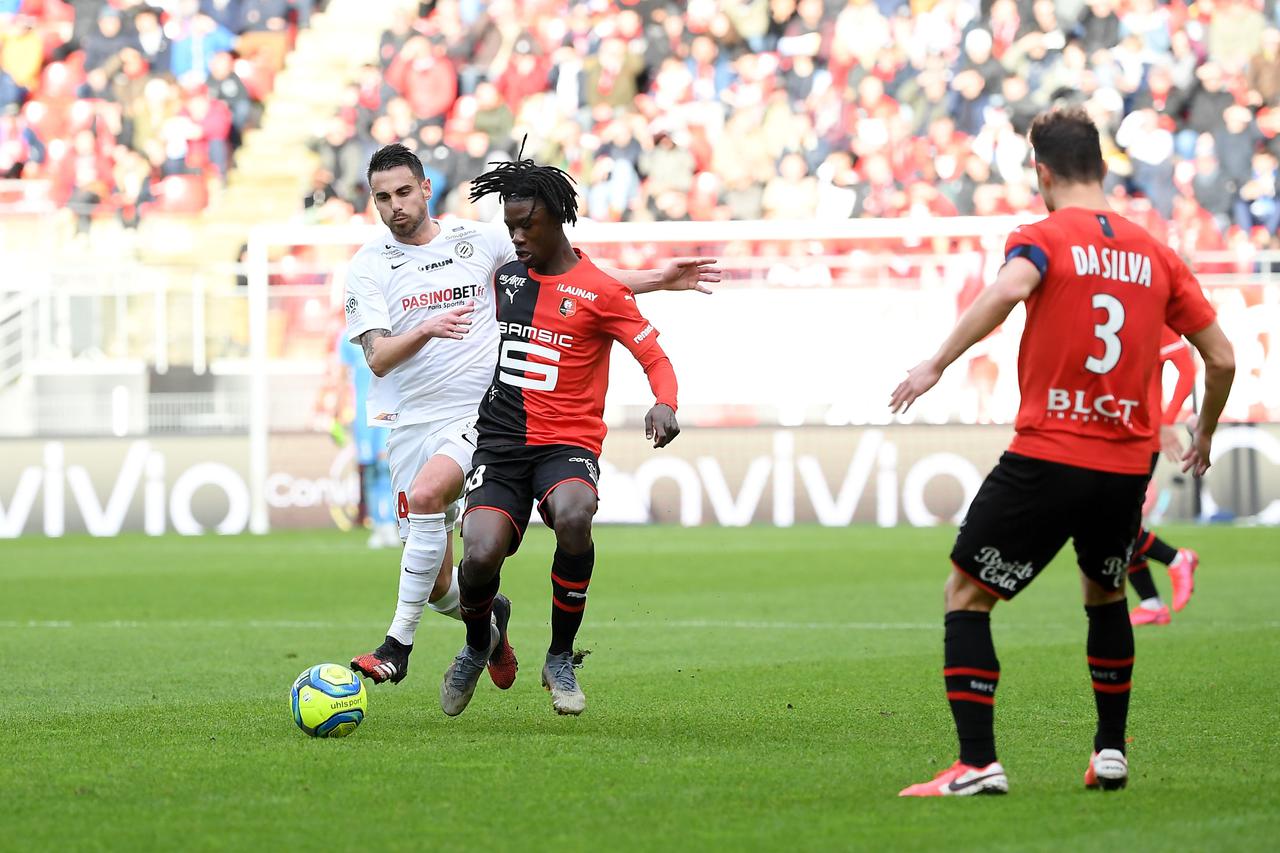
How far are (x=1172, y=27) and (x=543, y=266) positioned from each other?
17657 mm

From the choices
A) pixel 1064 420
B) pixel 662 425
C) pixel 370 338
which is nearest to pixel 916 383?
pixel 1064 420

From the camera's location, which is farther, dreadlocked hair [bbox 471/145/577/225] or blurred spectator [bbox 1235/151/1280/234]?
blurred spectator [bbox 1235/151/1280/234]

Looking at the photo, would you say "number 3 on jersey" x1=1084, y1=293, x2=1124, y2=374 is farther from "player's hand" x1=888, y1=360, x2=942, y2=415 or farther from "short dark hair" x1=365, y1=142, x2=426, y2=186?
"short dark hair" x1=365, y1=142, x2=426, y2=186

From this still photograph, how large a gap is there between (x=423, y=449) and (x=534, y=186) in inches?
52.0

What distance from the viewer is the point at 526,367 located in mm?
7148

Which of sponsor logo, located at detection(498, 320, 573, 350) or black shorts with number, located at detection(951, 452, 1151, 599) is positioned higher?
sponsor logo, located at detection(498, 320, 573, 350)

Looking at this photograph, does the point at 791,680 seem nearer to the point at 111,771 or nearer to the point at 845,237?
the point at 111,771

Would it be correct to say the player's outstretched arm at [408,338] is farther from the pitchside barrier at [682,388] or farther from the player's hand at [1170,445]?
the pitchside barrier at [682,388]

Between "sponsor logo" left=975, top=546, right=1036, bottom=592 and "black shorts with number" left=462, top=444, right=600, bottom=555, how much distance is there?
6.91 feet

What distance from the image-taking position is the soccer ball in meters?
6.58

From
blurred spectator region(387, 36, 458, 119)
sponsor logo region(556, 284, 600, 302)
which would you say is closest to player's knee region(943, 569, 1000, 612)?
sponsor logo region(556, 284, 600, 302)

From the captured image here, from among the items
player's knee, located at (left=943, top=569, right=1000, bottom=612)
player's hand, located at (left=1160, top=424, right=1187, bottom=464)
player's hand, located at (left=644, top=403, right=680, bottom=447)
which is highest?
player's hand, located at (left=644, top=403, right=680, bottom=447)

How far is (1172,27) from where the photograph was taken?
75.0 feet

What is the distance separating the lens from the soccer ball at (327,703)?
6578 millimetres
